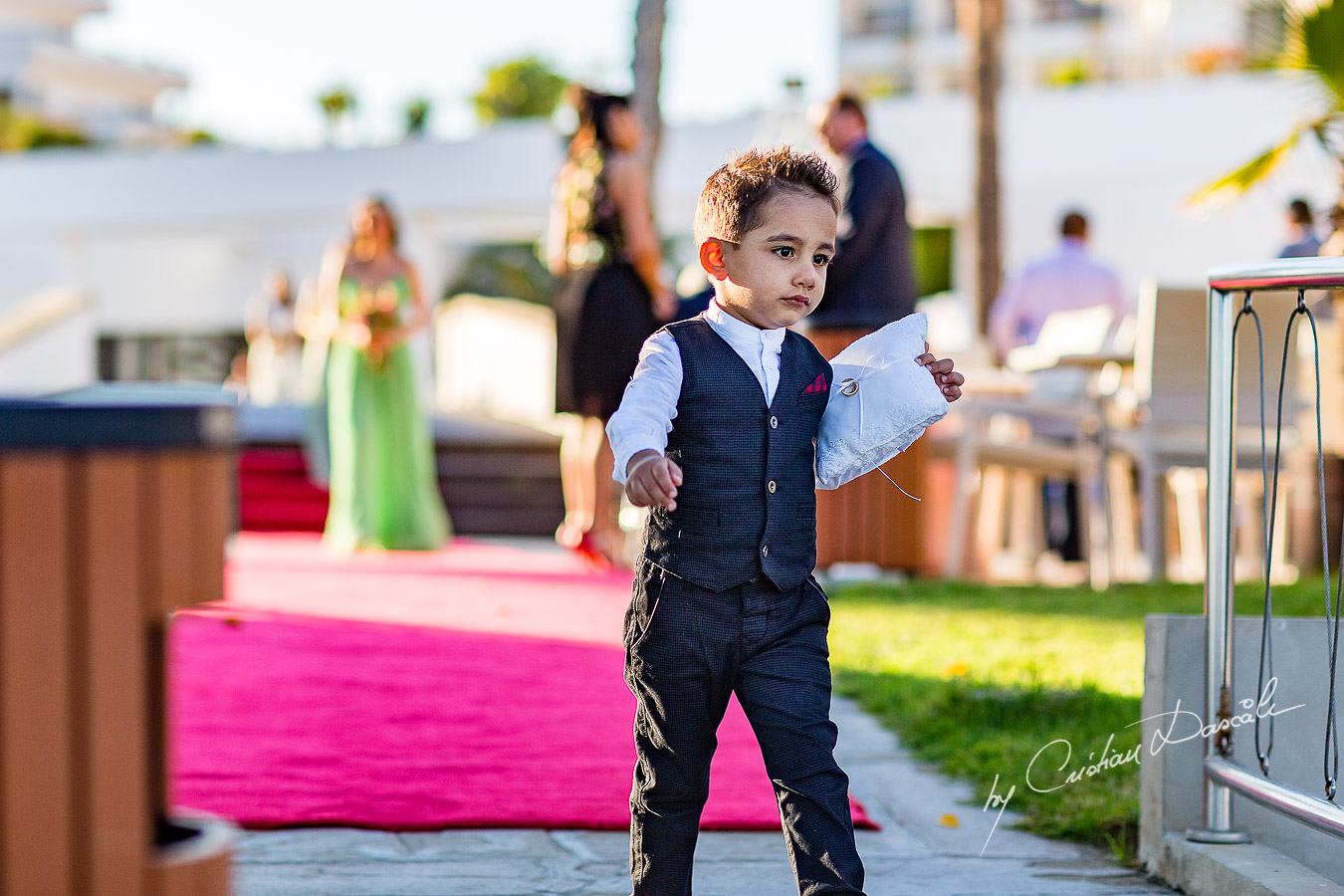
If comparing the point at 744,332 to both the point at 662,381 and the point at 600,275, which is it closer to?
the point at 662,381

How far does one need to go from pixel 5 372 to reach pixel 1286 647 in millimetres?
14357

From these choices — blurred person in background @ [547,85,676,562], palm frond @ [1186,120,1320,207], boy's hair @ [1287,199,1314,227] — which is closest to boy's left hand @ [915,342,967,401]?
blurred person in background @ [547,85,676,562]

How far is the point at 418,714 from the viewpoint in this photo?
13.1 feet

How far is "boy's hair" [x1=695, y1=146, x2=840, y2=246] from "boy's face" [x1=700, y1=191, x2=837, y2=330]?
0.01 metres

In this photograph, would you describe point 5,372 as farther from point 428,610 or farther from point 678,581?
point 678,581

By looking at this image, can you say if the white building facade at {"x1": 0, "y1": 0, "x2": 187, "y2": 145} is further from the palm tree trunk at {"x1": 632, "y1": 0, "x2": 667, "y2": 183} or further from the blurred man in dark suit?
the blurred man in dark suit

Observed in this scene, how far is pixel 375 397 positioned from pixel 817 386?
23.4ft

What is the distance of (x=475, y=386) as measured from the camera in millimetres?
15312

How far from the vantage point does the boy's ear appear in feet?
7.66

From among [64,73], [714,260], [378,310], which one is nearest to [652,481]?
[714,260]

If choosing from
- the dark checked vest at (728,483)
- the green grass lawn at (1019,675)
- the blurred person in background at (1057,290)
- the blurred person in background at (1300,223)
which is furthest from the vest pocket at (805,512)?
the blurred person in background at (1057,290)

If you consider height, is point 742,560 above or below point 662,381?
below

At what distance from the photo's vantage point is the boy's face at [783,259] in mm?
2270

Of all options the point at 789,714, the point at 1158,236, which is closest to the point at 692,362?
the point at 789,714
